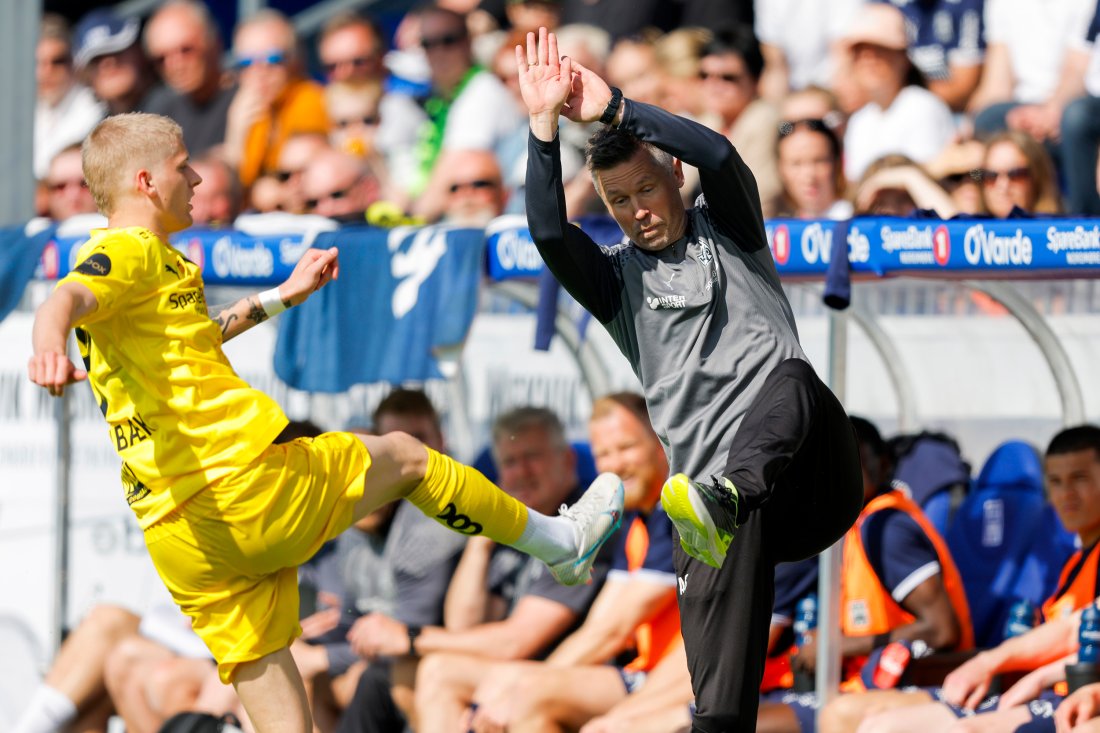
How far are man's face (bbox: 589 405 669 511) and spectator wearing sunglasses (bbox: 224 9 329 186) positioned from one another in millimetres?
3483

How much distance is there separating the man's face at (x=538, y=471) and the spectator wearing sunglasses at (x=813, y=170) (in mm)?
1406

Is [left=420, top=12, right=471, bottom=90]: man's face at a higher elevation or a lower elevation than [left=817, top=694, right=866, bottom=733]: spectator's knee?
higher

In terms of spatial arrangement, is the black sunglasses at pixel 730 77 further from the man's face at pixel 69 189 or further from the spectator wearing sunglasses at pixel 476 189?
the man's face at pixel 69 189

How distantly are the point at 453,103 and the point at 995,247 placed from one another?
177 inches

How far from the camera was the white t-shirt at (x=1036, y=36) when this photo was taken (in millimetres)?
8509

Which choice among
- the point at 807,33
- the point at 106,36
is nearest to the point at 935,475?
the point at 807,33

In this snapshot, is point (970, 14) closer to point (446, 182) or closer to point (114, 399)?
point (446, 182)

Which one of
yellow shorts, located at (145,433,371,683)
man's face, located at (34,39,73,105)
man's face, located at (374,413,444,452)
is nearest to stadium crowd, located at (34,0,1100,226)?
man's face, located at (34,39,73,105)

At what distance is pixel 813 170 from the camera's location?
7434mm

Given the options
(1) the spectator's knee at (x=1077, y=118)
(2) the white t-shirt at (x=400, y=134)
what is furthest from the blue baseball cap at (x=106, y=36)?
(1) the spectator's knee at (x=1077, y=118)

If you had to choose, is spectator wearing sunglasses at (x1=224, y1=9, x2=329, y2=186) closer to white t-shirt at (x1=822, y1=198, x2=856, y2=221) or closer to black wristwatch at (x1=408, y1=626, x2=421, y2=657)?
white t-shirt at (x1=822, y1=198, x2=856, y2=221)

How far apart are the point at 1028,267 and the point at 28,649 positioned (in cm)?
446

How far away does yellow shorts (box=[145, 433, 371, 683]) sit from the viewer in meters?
4.80

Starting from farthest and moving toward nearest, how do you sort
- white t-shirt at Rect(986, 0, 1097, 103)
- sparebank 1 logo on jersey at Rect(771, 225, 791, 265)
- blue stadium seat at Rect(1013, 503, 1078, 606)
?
white t-shirt at Rect(986, 0, 1097, 103)
blue stadium seat at Rect(1013, 503, 1078, 606)
sparebank 1 logo on jersey at Rect(771, 225, 791, 265)
